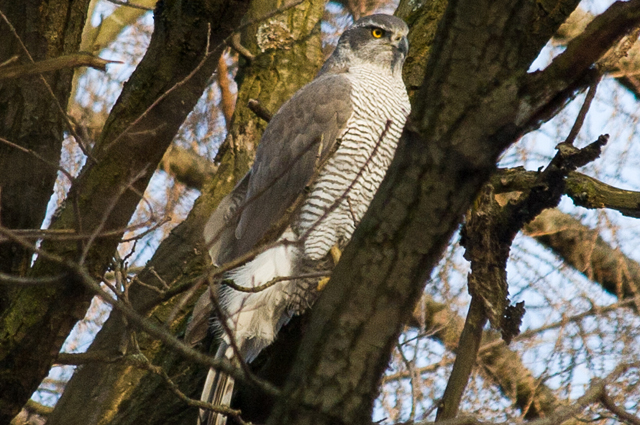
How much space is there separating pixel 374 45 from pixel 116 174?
82.9 inches

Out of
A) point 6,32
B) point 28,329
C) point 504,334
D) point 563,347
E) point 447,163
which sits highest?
point 563,347

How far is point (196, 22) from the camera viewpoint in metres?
2.83

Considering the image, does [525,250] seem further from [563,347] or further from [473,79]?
[473,79]

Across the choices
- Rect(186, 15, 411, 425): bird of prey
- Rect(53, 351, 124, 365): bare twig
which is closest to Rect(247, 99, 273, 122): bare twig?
Rect(186, 15, 411, 425): bird of prey

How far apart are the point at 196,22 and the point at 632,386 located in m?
3.24

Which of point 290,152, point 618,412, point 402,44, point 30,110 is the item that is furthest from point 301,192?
point 618,412

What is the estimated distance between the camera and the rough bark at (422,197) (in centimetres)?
180

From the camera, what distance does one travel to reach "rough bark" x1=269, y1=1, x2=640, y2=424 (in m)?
1.80

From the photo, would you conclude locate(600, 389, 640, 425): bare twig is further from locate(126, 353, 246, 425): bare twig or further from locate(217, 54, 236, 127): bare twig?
locate(217, 54, 236, 127): bare twig

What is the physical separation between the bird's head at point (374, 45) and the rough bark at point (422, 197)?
7.93 ft

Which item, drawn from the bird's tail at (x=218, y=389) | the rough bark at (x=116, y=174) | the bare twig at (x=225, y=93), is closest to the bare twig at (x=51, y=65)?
the rough bark at (x=116, y=174)

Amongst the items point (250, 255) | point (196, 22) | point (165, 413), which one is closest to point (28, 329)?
point (165, 413)

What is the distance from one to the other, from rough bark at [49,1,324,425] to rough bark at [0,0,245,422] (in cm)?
32

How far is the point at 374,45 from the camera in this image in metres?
4.41
